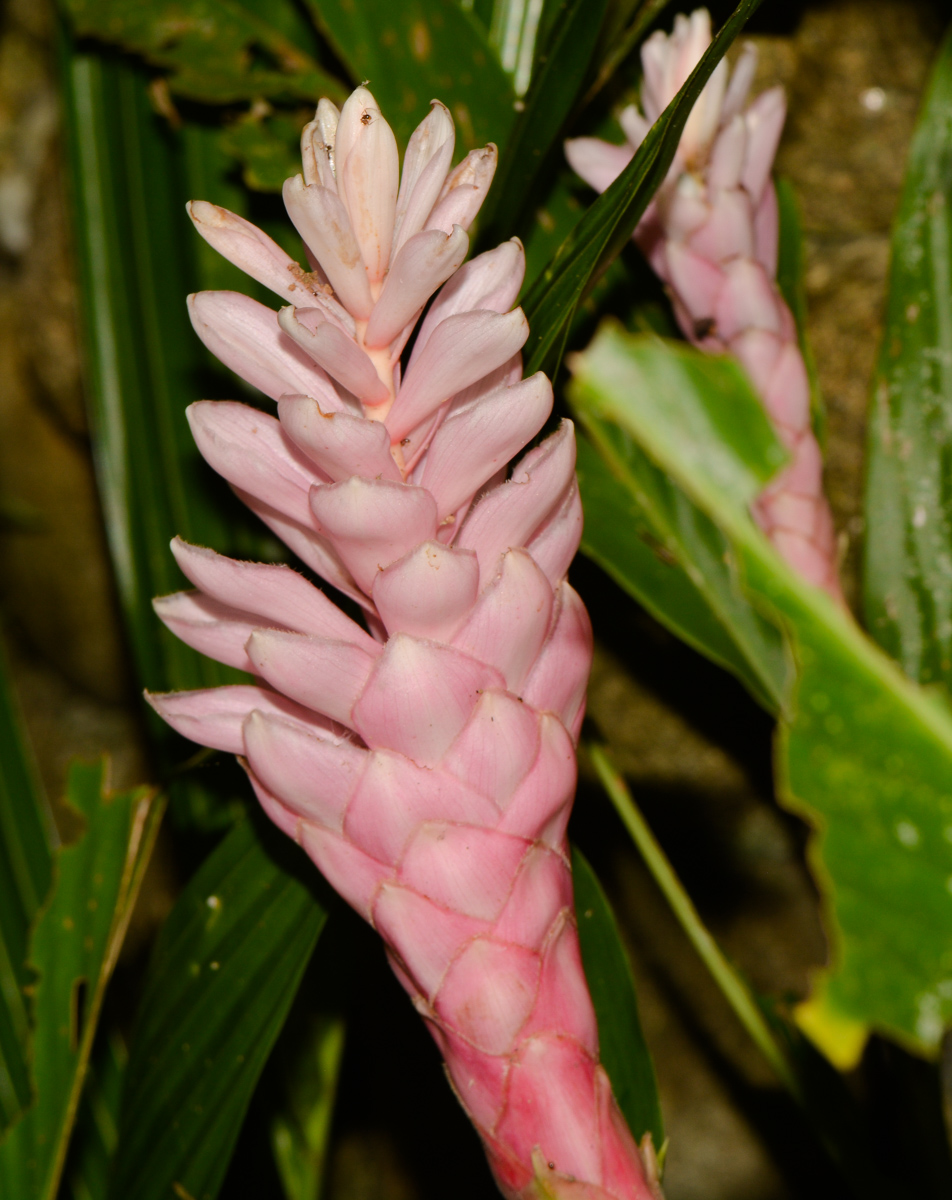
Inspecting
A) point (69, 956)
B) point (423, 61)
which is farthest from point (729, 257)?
point (69, 956)

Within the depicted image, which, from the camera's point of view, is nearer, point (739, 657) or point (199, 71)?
point (739, 657)

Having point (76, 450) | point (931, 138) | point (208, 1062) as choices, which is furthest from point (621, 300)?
point (76, 450)

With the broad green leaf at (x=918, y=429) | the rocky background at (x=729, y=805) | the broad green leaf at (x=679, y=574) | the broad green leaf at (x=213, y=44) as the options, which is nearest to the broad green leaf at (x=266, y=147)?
the broad green leaf at (x=213, y=44)

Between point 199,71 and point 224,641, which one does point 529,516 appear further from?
point 199,71

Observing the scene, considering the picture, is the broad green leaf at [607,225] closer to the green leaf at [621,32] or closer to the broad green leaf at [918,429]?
the green leaf at [621,32]

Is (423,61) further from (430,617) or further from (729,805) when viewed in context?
(729,805)

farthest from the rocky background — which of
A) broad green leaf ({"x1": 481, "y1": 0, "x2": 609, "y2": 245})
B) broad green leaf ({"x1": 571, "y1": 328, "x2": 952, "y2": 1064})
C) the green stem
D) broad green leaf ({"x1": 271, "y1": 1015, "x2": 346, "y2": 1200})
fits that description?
broad green leaf ({"x1": 571, "y1": 328, "x2": 952, "y2": 1064})

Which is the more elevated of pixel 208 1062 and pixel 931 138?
pixel 931 138
